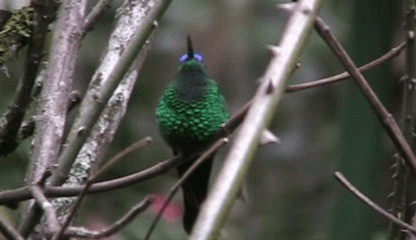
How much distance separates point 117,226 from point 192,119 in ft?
3.60

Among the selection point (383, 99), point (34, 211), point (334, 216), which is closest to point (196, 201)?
point (334, 216)

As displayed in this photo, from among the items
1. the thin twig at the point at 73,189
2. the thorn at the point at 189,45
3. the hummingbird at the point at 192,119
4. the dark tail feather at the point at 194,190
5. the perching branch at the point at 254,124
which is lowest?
the dark tail feather at the point at 194,190

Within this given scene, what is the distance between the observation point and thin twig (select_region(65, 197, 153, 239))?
→ 135cm

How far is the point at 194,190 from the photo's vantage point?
8.66 feet

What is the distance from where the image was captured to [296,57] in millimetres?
1115

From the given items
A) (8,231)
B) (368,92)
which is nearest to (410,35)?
(368,92)

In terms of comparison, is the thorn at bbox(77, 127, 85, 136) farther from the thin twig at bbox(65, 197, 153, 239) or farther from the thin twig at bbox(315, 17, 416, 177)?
the thin twig at bbox(315, 17, 416, 177)

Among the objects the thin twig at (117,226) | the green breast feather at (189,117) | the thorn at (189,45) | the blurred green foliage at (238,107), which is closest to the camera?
the thin twig at (117,226)

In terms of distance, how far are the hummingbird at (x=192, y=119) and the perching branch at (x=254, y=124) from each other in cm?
134

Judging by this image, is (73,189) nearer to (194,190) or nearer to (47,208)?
(47,208)

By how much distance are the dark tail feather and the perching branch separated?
57.7 inches

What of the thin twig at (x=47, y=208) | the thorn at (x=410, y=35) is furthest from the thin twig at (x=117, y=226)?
the thorn at (x=410, y=35)

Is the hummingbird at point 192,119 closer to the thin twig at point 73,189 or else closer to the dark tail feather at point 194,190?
the dark tail feather at point 194,190

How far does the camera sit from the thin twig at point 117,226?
53.1 inches
